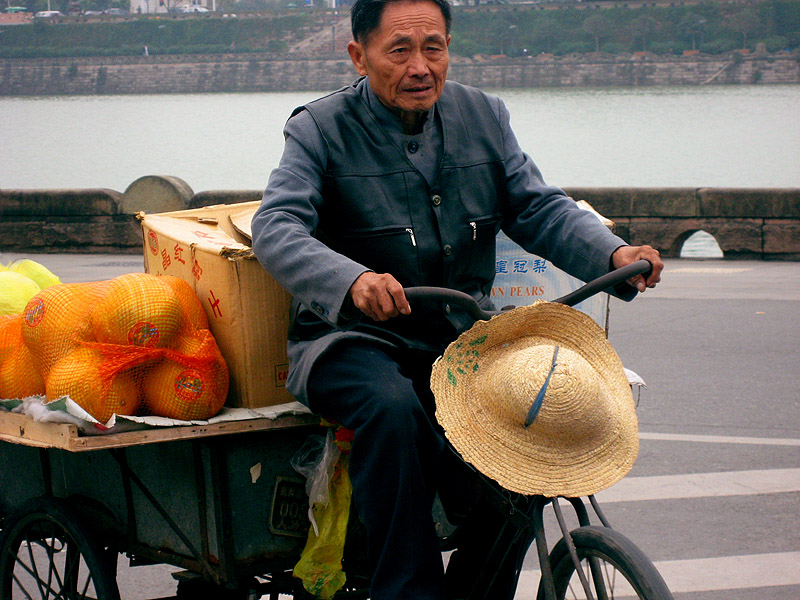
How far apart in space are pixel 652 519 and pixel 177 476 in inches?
85.7

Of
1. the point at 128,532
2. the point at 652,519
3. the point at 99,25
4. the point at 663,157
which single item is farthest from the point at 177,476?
the point at 99,25

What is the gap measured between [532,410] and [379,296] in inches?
13.8

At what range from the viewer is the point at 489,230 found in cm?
246

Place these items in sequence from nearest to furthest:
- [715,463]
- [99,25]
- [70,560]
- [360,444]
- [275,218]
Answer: [360,444] → [275,218] → [70,560] → [715,463] → [99,25]

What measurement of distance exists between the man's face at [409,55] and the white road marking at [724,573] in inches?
67.4

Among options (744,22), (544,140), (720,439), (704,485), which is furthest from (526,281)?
(744,22)

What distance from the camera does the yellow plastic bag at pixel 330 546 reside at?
7.40ft

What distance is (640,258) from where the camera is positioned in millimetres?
2229

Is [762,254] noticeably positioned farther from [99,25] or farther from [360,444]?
[99,25]

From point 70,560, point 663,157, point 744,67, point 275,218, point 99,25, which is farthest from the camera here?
point 99,25

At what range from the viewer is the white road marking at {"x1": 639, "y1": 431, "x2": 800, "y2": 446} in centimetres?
484

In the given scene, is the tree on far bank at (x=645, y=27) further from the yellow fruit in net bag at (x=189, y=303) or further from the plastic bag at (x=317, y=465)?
the plastic bag at (x=317, y=465)

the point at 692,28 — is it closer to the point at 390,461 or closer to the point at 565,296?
the point at 565,296

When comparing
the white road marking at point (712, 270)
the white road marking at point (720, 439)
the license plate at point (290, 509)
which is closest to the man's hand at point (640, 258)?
the license plate at point (290, 509)
